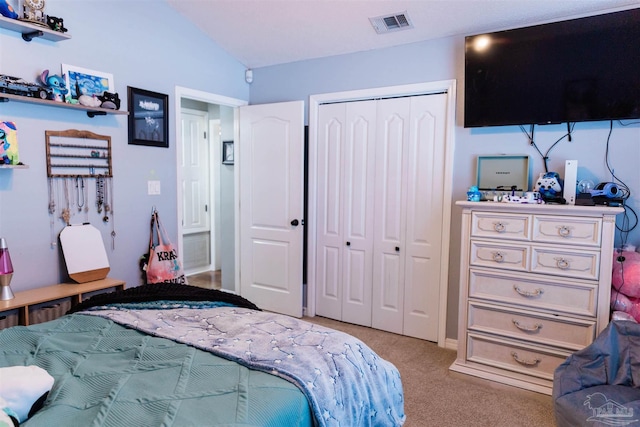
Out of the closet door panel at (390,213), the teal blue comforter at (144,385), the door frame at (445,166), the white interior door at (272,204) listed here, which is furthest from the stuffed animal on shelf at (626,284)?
the white interior door at (272,204)

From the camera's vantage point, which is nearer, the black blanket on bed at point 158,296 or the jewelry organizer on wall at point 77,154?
the black blanket on bed at point 158,296

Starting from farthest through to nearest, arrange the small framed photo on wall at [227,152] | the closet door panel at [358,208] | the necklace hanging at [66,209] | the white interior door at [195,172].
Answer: the white interior door at [195,172], the small framed photo on wall at [227,152], the closet door panel at [358,208], the necklace hanging at [66,209]

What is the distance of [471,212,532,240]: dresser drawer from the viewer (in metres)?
2.63

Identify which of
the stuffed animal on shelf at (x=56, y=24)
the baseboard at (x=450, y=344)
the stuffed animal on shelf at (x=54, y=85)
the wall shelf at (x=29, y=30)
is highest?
the stuffed animal on shelf at (x=56, y=24)

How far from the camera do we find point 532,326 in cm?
264

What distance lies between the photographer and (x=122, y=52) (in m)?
3.07

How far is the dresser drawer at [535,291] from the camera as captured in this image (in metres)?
2.48

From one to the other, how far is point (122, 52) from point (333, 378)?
9.36 ft

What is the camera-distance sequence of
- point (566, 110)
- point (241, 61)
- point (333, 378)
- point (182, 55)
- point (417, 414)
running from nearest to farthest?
point (333, 378) → point (417, 414) → point (566, 110) → point (182, 55) → point (241, 61)

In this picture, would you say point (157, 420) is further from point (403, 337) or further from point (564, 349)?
point (403, 337)

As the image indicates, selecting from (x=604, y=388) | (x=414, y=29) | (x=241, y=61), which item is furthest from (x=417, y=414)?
(x=241, y=61)

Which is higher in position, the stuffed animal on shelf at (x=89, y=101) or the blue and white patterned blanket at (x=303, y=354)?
the stuffed animal on shelf at (x=89, y=101)

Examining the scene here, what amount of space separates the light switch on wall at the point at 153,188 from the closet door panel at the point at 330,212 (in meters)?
1.43

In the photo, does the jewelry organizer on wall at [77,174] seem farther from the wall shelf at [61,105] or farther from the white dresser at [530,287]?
the white dresser at [530,287]
